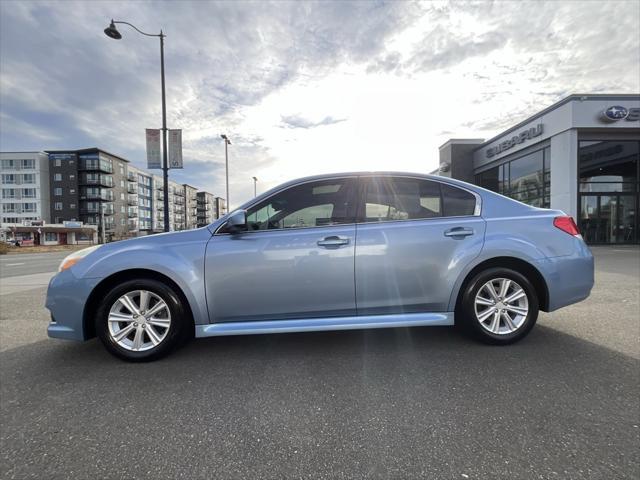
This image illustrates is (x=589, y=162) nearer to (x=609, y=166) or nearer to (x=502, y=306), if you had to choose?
(x=609, y=166)

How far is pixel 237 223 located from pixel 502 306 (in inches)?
107

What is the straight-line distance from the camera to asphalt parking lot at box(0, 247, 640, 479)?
1.75 m

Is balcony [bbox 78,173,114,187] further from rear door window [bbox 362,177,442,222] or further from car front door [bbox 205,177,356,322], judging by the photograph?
rear door window [bbox 362,177,442,222]

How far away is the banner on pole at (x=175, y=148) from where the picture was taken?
10688 mm

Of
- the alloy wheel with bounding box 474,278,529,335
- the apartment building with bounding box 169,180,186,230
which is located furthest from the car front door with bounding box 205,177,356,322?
the apartment building with bounding box 169,180,186,230

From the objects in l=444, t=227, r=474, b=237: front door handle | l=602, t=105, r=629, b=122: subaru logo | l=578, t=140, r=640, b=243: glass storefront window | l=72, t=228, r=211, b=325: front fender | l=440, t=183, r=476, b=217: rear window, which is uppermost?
l=602, t=105, r=629, b=122: subaru logo

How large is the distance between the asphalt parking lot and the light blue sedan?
35 cm

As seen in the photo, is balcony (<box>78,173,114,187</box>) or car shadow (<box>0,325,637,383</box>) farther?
balcony (<box>78,173,114,187</box>)

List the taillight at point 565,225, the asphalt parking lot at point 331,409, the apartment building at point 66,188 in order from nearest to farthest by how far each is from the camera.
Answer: the asphalt parking lot at point 331,409 → the taillight at point 565,225 → the apartment building at point 66,188

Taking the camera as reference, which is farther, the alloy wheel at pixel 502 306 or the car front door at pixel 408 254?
the alloy wheel at pixel 502 306

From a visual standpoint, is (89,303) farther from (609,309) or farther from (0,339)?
(609,309)

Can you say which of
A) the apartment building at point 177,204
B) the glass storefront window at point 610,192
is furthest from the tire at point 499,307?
the apartment building at point 177,204

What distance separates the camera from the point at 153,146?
10617 mm

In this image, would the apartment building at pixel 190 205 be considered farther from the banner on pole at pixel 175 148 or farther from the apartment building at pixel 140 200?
the banner on pole at pixel 175 148
